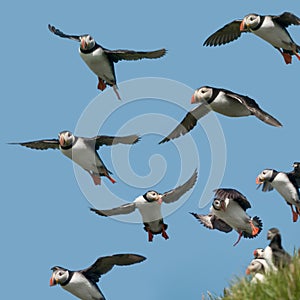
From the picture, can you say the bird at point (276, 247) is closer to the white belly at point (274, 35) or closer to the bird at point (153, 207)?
the bird at point (153, 207)

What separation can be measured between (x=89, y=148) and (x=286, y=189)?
9.60 feet

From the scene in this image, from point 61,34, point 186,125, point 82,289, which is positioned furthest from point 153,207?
point 61,34

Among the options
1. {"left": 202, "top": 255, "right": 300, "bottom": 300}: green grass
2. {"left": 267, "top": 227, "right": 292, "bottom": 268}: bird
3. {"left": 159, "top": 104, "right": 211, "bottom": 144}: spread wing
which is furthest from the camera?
{"left": 159, "top": 104, "right": 211, "bottom": 144}: spread wing

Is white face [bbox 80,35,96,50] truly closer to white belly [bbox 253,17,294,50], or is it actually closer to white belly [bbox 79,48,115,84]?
white belly [bbox 79,48,115,84]

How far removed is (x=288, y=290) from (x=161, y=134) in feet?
27.5

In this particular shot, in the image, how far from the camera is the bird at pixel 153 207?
15.2 m

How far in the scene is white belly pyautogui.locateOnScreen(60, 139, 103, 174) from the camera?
1480cm

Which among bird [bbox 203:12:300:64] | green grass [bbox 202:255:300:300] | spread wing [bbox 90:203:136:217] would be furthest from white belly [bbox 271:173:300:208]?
green grass [bbox 202:255:300:300]

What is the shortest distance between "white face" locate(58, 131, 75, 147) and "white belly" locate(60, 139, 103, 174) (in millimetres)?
100

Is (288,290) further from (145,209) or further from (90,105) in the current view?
(90,105)

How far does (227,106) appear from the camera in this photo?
14258 millimetres

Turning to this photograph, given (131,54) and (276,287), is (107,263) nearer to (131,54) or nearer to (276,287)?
(131,54)

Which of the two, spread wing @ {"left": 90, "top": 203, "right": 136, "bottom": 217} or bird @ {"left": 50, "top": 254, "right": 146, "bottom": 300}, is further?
spread wing @ {"left": 90, "top": 203, "right": 136, "bottom": 217}

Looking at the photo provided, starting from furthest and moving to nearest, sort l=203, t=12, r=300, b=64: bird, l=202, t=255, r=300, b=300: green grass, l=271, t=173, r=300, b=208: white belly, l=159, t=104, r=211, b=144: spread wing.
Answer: l=159, t=104, r=211, b=144: spread wing < l=271, t=173, r=300, b=208: white belly < l=203, t=12, r=300, b=64: bird < l=202, t=255, r=300, b=300: green grass
